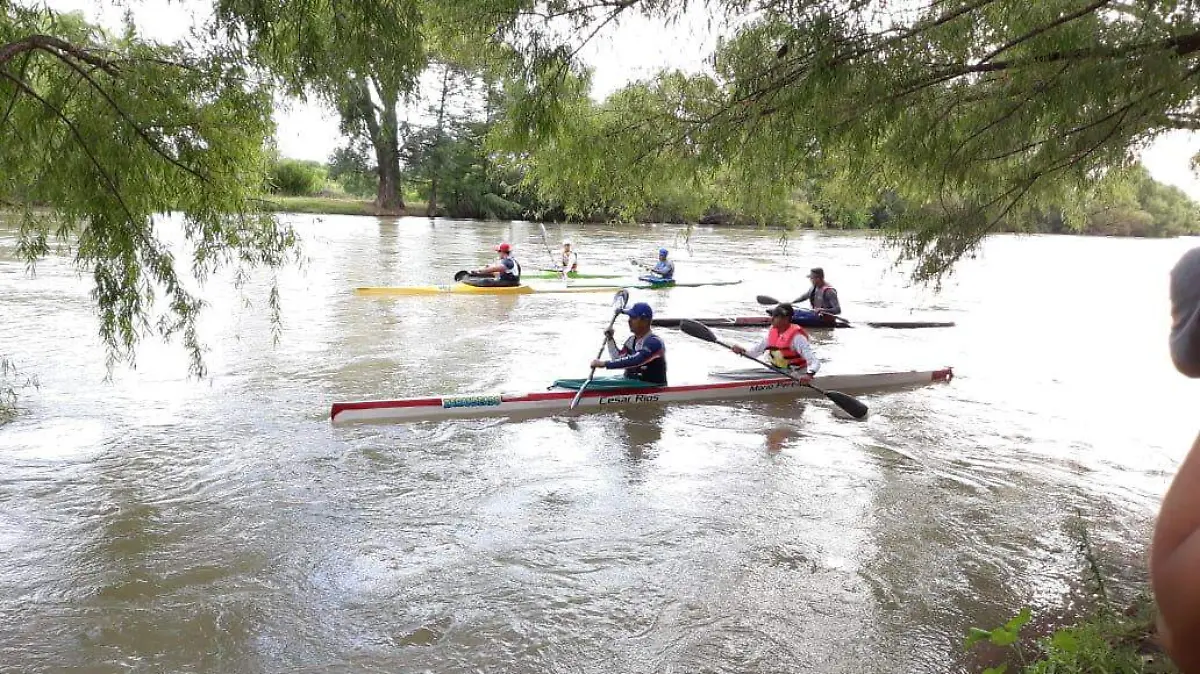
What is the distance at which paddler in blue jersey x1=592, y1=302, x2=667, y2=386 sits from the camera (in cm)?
893

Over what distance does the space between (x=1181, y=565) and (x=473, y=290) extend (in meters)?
16.0

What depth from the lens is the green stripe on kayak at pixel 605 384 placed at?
28.8ft

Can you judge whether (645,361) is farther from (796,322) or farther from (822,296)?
(822,296)

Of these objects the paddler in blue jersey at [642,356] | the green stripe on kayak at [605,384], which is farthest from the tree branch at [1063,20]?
the green stripe on kayak at [605,384]

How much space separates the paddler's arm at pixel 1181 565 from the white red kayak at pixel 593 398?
7556mm

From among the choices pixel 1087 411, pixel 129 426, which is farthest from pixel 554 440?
pixel 1087 411

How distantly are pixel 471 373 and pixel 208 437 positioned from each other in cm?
365

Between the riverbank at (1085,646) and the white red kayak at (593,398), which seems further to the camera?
the white red kayak at (593,398)

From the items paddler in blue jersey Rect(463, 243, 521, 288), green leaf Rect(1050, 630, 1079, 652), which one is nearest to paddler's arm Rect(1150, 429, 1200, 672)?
green leaf Rect(1050, 630, 1079, 652)

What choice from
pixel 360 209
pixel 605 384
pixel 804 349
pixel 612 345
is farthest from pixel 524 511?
pixel 360 209

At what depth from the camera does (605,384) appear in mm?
8883

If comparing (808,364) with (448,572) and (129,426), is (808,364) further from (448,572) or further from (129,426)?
(129,426)

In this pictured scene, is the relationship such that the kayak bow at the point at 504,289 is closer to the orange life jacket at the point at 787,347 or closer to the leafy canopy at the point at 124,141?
the orange life jacket at the point at 787,347

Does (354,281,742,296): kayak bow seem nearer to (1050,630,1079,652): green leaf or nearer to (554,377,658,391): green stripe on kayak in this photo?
(554,377,658,391): green stripe on kayak
